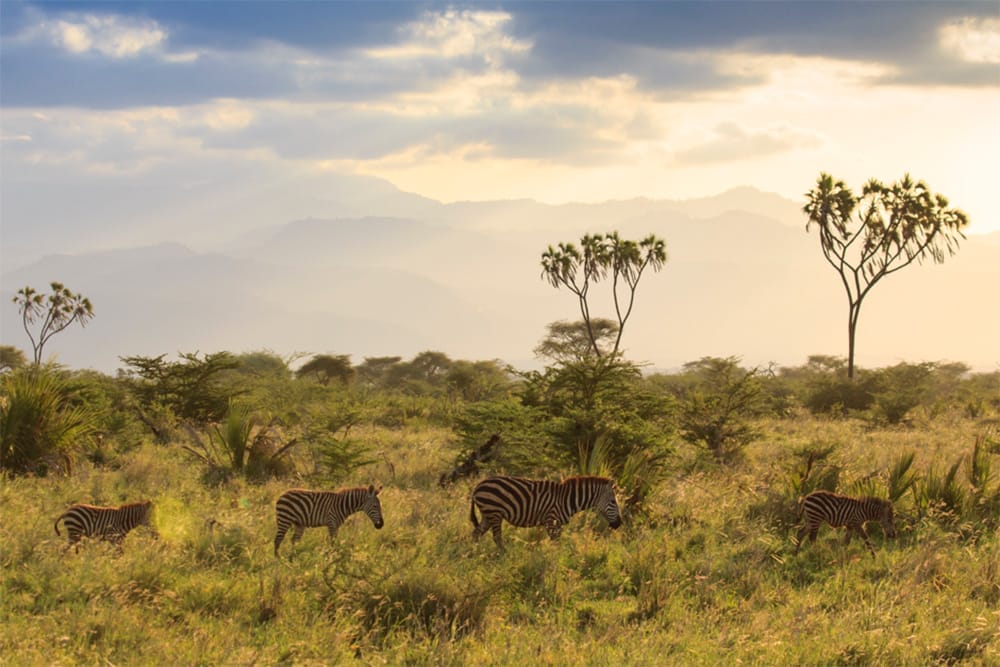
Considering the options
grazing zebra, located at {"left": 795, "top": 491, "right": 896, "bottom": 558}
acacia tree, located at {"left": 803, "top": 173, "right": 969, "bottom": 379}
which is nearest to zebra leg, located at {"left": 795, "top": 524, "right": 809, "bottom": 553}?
grazing zebra, located at {"left": 795, "top": 491, "right": 896, "bottom": 558}

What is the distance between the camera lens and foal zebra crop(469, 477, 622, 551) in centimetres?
987

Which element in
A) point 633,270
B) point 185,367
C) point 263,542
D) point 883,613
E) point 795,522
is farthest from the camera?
point 633,270

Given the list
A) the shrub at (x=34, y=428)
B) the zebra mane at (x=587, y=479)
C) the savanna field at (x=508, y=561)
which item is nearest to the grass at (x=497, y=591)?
the savanna field at (x=508, y=561)

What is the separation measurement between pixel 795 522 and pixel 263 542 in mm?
7083

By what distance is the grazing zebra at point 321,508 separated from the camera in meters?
9.86

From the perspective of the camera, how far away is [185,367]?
2381 centimetres

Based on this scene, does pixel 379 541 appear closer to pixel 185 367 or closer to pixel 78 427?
pixel 78 427

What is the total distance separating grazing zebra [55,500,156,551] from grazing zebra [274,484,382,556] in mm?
1554

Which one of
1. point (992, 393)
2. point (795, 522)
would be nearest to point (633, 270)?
point (992, 393)

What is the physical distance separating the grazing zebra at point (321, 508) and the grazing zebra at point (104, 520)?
5.10ft

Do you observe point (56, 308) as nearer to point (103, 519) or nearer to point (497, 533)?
point (103, 519)

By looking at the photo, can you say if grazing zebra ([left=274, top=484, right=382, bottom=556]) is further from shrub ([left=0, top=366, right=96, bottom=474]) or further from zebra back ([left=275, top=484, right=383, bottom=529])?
shrub ([left=0, top=366, right=96, bottom=474])

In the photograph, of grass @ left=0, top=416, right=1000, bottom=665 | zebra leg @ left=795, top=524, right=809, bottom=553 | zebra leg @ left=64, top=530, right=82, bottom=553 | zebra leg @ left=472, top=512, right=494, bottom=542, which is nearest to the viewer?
grass @ left=0, top=416, right=1000, bottom=665

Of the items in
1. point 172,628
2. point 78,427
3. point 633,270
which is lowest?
point 172,628
